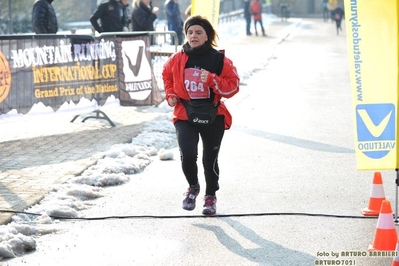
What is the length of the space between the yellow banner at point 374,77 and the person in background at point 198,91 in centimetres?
106

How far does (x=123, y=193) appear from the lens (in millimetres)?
8938

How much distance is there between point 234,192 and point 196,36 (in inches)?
73.3

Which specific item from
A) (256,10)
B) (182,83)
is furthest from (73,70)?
(256,10)

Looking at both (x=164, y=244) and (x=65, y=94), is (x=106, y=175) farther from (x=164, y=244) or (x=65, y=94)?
(x=65, y=94)

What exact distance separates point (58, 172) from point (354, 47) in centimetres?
379

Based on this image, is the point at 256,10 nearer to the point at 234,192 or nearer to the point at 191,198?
the point at 234,192

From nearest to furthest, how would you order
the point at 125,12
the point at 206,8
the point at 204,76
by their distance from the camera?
the point at 204,76
the point at 206,8
the point at 125,12

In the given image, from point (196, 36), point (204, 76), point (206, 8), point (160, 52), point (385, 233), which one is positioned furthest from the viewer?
point (160, 52)

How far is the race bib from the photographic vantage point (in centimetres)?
779

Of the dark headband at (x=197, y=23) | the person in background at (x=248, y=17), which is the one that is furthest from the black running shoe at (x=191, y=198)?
the person in background at (x=248, y=17)

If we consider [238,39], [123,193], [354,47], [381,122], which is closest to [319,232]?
[381,122]

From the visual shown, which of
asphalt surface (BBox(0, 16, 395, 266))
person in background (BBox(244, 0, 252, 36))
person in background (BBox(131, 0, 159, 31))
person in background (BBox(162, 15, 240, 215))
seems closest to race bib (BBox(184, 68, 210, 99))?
person in background (BBox(162, 15, 240, 215))

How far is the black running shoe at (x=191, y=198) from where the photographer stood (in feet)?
26.1

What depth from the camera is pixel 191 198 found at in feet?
26.3
